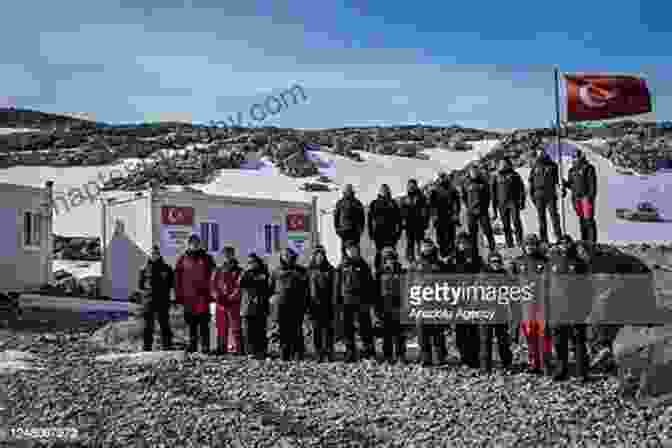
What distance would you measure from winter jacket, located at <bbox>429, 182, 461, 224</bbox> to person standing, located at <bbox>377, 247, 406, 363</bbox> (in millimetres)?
2764

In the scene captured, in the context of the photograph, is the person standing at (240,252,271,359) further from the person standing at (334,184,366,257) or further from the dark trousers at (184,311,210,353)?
the person standing at (334,184,366,257)

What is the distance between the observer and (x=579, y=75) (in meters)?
13.5

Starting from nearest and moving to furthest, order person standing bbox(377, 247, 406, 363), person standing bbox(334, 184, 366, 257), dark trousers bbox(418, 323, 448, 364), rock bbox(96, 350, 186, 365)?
dark trousers bbox(418, 323, 448, 364) < rock bbox(96, 350, 186, 365) < person standing bbox(377, 247, 406, 363) < person standing bbox(334, 184, 366, 257)

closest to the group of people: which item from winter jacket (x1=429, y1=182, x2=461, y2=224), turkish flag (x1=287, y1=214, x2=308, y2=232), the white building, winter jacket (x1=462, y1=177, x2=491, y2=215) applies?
winter jacket (x1=462, y1=177, x2=491, y2=215)

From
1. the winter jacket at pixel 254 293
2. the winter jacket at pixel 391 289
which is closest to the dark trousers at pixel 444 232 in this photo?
the winter jacket at pixel 391 289

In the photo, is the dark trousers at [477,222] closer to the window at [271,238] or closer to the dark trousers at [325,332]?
the dark trousers at [325,332]

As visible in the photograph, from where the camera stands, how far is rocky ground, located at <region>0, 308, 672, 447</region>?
692 centimetres

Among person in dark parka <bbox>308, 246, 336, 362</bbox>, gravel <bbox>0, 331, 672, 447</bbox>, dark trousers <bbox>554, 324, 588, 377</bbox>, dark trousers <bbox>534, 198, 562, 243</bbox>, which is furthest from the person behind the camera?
dark trousers <bbox>534, 198, 562, 243</bbox>

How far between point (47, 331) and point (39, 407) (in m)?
6.60

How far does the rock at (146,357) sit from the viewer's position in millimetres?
9703

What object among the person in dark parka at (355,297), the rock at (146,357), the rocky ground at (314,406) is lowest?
the rocky ground at (314,406)

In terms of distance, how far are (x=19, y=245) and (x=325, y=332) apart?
9.87m

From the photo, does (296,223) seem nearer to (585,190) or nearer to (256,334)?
(585,190)

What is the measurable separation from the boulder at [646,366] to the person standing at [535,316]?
76cm
